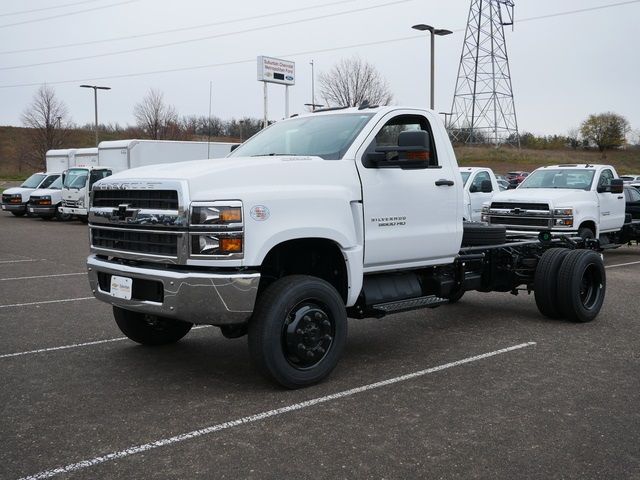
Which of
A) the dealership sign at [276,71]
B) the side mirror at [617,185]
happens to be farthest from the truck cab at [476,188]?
the dealership sign at [276,71]

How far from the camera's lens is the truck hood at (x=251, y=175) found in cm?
504

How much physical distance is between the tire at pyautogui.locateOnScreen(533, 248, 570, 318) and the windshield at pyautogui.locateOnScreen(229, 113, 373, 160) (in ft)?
10.1

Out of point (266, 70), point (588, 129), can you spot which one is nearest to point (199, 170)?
point (266, 70)

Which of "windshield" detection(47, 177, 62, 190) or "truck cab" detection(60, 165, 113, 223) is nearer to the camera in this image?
"truck cab" detection(60, 165, 113, 223)

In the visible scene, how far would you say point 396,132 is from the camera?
645 cm

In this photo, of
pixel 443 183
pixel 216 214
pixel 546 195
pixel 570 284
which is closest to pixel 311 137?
pixel 443 183

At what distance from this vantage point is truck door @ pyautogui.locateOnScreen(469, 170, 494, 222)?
658 inches

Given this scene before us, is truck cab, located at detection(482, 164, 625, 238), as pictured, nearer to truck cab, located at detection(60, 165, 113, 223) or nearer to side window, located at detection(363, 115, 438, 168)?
side window, located at detection(363, 115, 438, 168)

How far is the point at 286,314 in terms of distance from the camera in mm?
5230

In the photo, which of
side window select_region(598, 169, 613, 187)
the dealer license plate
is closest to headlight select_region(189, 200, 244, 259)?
the dealer license plate

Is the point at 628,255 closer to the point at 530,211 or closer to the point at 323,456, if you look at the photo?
the point at 530,211

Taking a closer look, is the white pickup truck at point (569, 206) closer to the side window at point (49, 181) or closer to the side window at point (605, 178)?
the side window at point (605, 178)

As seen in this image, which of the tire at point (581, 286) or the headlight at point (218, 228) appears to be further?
the tire at point (581, 286)

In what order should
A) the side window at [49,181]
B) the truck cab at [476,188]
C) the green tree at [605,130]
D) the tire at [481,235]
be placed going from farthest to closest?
the green tree at [605,130]
the side window at [49,181]
the truck cab at [476,188]
the tire at [481,235]
